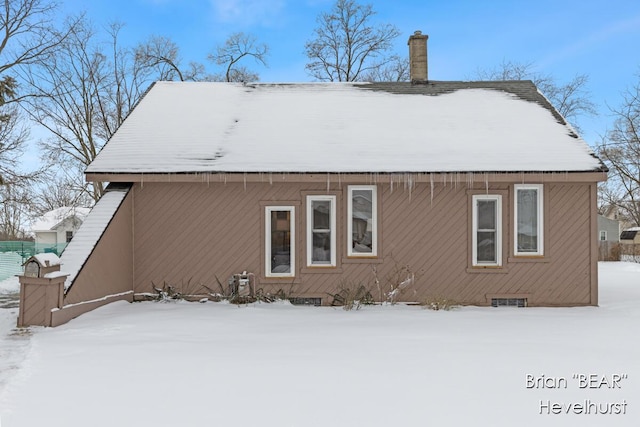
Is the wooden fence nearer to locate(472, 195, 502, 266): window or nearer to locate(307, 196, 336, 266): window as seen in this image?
locate(472, 195, 502, 266): window

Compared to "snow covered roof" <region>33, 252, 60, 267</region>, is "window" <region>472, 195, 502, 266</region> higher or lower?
higher

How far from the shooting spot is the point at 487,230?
9.81 meters

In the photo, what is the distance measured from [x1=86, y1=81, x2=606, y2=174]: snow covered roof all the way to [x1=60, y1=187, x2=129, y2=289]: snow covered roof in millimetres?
601

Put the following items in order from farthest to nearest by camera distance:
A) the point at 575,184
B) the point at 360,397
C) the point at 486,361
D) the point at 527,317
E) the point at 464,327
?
the point at 575,184
the point at 527,317
the point at 464,327
the point at 486,361
the point at 360,397

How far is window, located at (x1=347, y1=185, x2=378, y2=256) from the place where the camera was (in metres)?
9.78

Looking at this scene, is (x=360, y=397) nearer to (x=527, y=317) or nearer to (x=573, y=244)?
(x=527, y=317)

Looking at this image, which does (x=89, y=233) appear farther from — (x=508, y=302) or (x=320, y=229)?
(x=508, y=302)

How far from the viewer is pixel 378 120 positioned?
11.4 meters

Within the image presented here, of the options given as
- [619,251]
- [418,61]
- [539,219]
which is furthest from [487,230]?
[619,251]

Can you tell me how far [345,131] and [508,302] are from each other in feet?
17.5

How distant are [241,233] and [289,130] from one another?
113 inches

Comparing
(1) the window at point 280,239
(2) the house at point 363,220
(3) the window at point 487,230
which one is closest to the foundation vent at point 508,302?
(2) the house at point 363,220

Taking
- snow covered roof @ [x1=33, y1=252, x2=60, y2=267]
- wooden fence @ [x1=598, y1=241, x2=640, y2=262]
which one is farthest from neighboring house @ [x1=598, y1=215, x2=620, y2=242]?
snow covered roof @ [x1=33, y1=252, x2=60, y2=267]

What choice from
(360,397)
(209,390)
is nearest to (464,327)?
(360,397)
